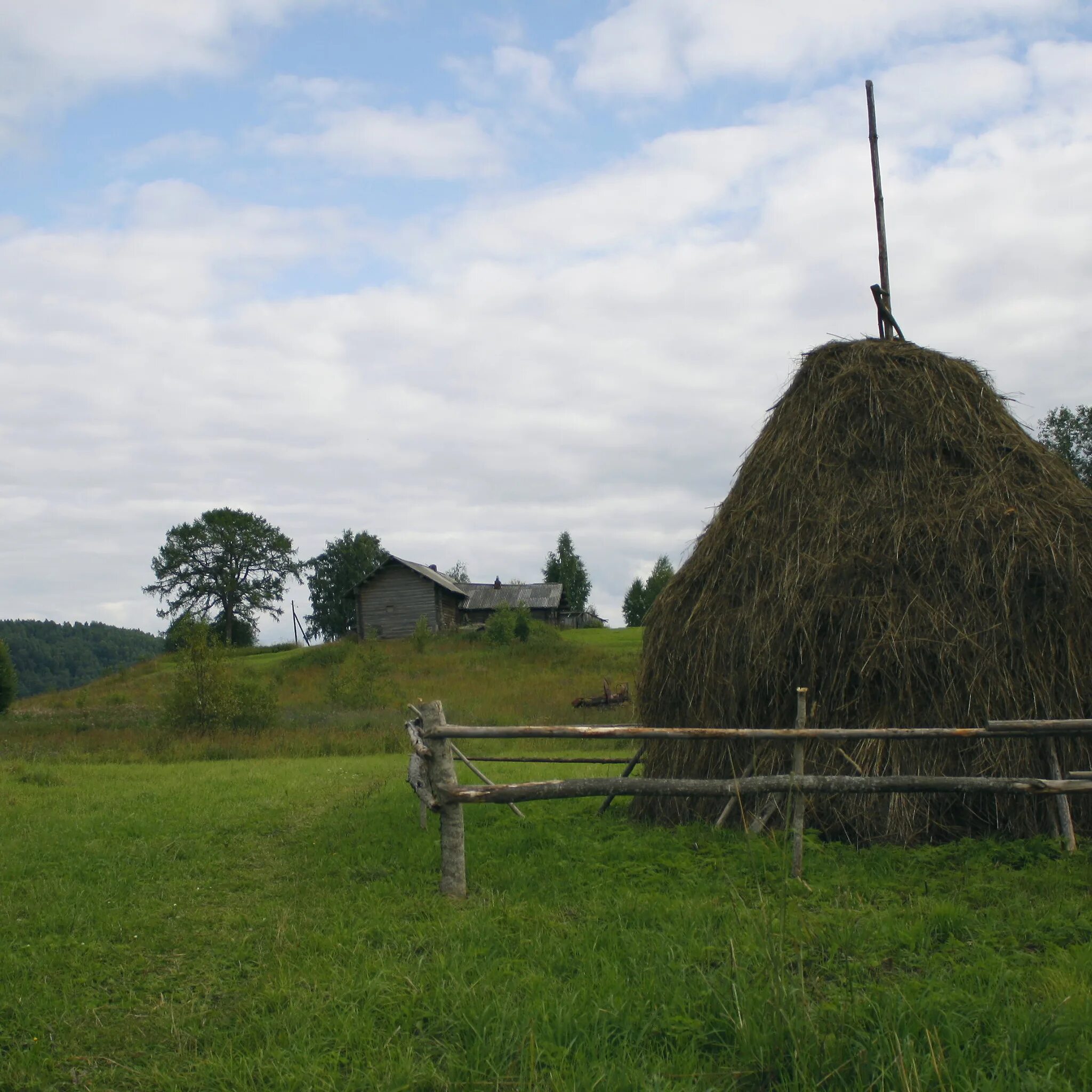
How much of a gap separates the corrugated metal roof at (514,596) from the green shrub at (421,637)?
33.8ft

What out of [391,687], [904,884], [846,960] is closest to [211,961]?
[846,960]

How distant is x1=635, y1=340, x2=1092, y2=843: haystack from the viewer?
802 centimetres

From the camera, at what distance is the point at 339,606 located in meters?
85.4

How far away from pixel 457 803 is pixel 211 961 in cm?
192

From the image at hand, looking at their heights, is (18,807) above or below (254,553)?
below

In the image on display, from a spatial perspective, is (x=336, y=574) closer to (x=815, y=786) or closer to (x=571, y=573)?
(x=571, y=573)

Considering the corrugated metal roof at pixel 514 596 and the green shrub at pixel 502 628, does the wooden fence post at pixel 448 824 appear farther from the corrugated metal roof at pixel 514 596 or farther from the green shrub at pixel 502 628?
the corrugated metal roof at pixel 514 596

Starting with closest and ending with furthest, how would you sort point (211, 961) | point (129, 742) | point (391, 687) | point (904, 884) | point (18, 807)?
1. point (211, 961)
2. point (904, 884)
3. point (18, 807)
4. point (129, 742)
5. point (391, 687)

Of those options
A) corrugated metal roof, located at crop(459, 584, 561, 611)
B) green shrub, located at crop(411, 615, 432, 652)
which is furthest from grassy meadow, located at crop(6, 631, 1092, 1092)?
corrugated metal roof, located at crop(459, 584, 561, 611)

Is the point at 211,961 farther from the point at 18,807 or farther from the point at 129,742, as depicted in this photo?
the point at 129,742

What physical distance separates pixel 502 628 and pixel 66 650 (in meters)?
97.1

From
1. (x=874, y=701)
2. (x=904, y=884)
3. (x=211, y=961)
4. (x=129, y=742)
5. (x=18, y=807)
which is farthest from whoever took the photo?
(x=129, y=742)

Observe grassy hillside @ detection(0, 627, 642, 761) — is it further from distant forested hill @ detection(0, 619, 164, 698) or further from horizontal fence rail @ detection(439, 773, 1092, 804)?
distant forested hill @ detection(0, 619, 164, 698)

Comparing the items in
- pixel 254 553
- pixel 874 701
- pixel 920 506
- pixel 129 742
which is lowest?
pixel 129 742
